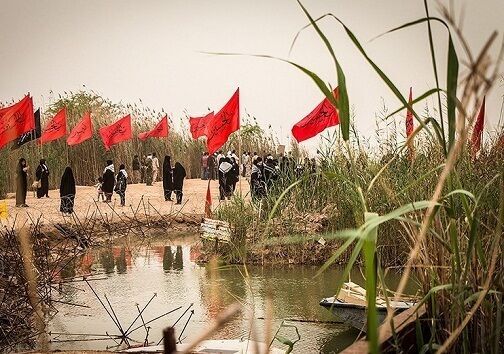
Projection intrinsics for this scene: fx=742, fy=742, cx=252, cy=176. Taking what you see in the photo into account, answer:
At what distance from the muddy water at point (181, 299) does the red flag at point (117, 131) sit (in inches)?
294

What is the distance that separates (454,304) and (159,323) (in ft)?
13.5

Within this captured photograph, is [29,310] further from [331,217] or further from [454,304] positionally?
[331,217]

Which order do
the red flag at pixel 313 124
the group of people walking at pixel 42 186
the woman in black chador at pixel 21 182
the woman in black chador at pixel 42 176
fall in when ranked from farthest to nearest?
1. the woman in black chador at pixel 42 176
2. the woman in black chador at pixel 21 182
3. the group of people walking at pixel 42 186
4. the red flag at pixel 313 124

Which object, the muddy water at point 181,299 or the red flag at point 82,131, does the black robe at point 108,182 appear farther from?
the muddy water at point 181,299

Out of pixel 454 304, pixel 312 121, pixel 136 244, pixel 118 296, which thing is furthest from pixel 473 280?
pixel 312 121

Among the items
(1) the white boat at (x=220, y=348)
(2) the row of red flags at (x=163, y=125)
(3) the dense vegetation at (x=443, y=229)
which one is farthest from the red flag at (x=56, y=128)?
(1) the white boat at (x=220, y=348)

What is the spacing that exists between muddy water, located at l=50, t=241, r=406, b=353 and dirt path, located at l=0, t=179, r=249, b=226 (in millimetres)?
2054

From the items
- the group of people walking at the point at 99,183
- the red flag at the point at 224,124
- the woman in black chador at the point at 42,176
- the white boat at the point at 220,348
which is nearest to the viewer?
the white boat at the point at 220,348

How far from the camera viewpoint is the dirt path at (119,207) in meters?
12.1

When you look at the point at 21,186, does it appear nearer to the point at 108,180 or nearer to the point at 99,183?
the point at 108,180

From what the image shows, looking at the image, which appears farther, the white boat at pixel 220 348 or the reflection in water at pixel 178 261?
the reflection in water at pixel 178 261

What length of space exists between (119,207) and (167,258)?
16.7ft

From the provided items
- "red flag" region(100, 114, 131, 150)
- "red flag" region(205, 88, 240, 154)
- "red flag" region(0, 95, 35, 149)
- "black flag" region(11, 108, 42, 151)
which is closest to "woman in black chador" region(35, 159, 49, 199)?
"black flag" region(11, 108, 42, 151)

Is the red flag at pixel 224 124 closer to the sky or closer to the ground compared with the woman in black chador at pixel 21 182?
closer to the sky
